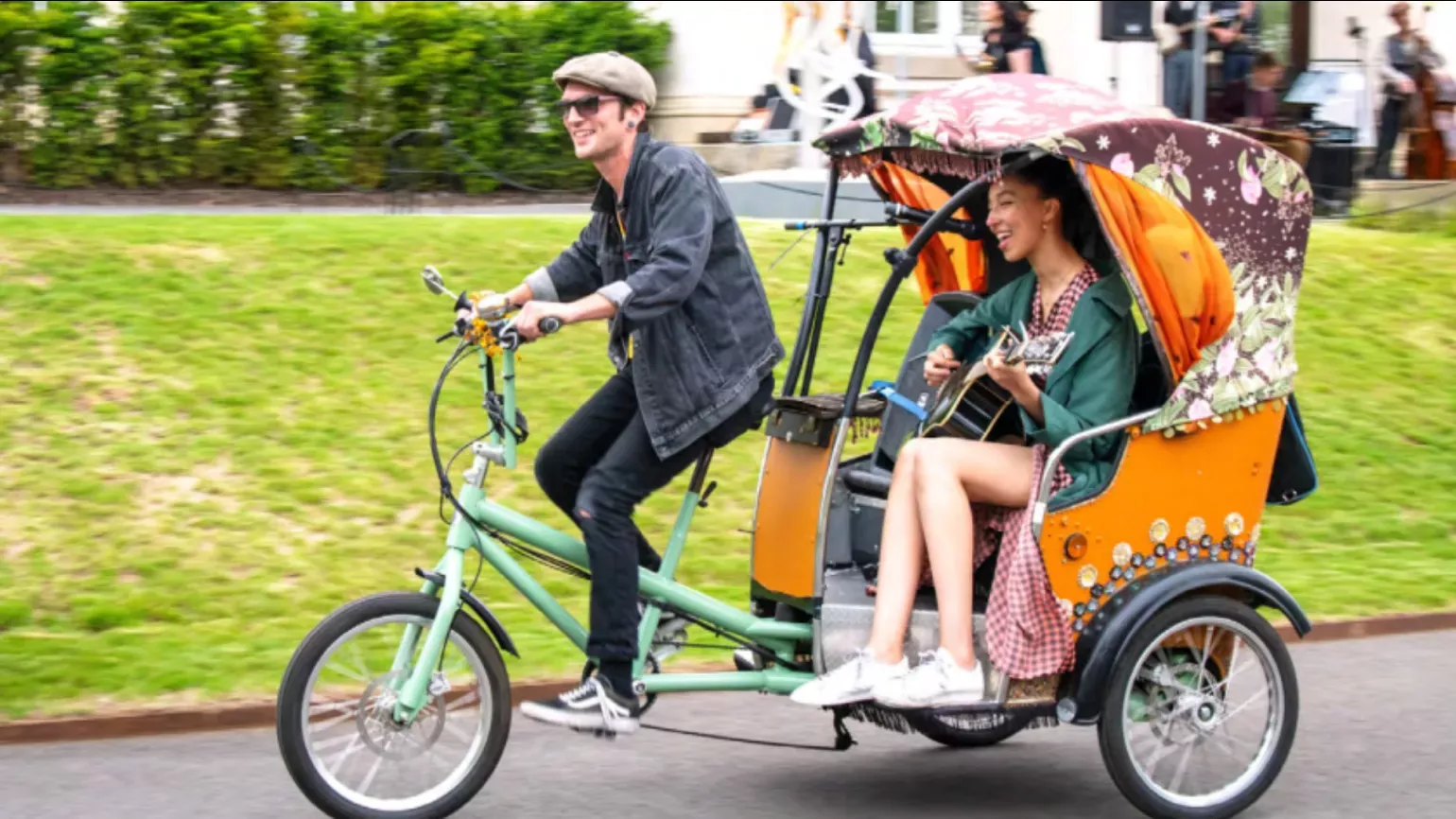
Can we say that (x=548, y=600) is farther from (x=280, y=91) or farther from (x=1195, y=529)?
(x=280, y=91)

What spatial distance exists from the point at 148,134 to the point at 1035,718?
11762 millimetres

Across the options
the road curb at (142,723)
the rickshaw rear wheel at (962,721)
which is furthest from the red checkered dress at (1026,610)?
the road curb at (142,723)

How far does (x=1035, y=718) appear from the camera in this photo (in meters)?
5.28

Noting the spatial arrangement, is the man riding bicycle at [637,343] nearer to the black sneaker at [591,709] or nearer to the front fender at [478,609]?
the black sneaker at [591,709]

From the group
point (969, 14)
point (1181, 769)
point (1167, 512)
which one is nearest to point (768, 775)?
point (1181, 769)

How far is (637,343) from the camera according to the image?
5.26 m

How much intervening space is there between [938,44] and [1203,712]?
15022 mm

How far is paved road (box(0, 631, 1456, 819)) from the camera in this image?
5391 millimetres

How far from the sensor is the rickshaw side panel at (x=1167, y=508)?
517 cm

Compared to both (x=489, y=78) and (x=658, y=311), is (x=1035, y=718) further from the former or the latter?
(x=489, y=78)

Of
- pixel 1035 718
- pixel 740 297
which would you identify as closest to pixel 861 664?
pixel 1035 718

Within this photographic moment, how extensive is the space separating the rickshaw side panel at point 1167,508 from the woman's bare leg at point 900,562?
353 mm

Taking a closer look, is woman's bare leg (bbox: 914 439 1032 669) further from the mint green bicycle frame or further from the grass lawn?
the grass lawn

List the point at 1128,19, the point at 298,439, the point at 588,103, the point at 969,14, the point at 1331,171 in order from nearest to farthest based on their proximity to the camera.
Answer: the point at 588,103 → the point at 298,439 → the point at 1128,19 → the point at 1331,171 → the point at 969,14
